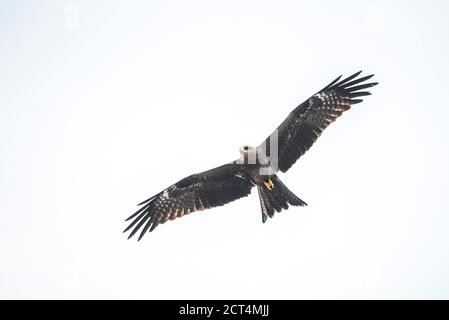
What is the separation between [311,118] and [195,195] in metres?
2.74

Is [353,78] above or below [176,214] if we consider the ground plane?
above

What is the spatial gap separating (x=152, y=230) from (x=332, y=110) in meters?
4.15

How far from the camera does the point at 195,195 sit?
11.9 metres

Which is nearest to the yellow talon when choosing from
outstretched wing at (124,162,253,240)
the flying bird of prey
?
the flying bird of prey

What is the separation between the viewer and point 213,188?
38.8ft

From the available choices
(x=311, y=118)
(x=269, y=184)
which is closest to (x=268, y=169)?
(x=269, y=184)

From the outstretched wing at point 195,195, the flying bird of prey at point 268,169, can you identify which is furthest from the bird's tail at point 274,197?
the outstretched wing at point 195,195

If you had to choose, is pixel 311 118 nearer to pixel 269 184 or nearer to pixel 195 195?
pixel 269 184

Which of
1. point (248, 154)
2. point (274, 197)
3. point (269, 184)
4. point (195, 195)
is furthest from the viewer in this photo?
point (195, 195)

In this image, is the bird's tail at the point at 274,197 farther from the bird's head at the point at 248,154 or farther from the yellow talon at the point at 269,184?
the bird's head at the point at 248,154
